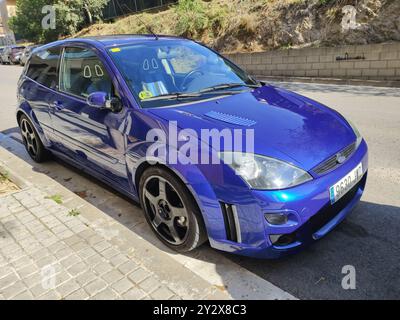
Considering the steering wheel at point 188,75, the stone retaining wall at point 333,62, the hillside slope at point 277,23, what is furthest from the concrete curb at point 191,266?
the hillside slope at point 277,23

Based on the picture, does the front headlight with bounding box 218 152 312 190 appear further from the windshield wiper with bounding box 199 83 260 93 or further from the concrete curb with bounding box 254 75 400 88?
the concrete curb with bounding box 254 75 400 88

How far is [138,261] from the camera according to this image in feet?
9.44

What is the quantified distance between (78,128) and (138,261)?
1641 mm

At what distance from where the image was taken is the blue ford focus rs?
7.92 ft

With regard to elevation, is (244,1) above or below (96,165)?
above

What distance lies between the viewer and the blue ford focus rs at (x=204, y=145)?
2413mm

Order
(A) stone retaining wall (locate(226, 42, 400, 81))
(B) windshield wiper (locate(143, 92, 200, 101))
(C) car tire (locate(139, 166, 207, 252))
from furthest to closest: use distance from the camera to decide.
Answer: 1. (A) stone retaining wall (locate(226, 42, 400, 81))
2. (B) windshield wiper (locate(143, 92, 200, 101))
3. (C) car tire (locate(139, 166, 207, 252))

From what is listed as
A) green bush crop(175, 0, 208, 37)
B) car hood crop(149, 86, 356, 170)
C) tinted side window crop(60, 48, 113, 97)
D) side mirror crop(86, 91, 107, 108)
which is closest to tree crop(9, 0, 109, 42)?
green bush crop(175, 0, 208, 37)

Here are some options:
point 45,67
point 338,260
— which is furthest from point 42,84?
point 338,260

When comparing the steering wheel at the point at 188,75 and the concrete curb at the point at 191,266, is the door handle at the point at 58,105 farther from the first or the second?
the steering wheel at the point at 188,75

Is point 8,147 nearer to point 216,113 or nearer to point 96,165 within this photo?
point 96,165

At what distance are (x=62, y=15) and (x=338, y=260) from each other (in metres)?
32.6
